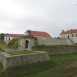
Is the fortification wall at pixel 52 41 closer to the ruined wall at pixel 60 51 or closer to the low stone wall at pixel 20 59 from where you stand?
the ruined wall at pixel 60 51

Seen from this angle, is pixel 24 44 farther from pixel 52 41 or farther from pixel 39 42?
pixel 52 41

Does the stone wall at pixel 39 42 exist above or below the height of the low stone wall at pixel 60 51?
above

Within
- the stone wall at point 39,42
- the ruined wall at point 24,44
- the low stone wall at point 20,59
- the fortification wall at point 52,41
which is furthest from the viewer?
the fortification wall at point 52,41

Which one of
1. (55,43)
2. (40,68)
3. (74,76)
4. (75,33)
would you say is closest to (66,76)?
(74,76)

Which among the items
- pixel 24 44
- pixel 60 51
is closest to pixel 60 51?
pixel 60 51

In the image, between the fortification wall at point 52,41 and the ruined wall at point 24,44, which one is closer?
the ruined wall at point 24,44

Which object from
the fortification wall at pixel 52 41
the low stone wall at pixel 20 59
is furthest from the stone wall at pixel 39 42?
the low stone wall at pixel 20 59

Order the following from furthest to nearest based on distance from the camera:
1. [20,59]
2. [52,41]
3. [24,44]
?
[52,41]
[24,44]
[20,59]

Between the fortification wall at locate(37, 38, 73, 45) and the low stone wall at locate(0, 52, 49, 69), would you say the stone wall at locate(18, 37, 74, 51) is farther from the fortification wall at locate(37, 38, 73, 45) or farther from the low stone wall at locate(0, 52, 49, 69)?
the low stone wall at locate(0, 52, 49, 69)

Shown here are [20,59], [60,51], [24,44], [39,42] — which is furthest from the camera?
[39,42]

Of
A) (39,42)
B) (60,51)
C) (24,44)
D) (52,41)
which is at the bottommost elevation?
(60,51)

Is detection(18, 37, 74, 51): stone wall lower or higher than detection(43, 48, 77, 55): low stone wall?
higher

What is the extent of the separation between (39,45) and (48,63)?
9.90 m

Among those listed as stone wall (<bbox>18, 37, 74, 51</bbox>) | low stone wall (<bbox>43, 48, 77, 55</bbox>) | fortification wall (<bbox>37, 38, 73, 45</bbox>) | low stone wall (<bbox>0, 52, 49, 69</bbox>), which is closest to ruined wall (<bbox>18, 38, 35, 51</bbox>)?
stone wall (<bbox>18, 37, 74, 51</bbox>)
